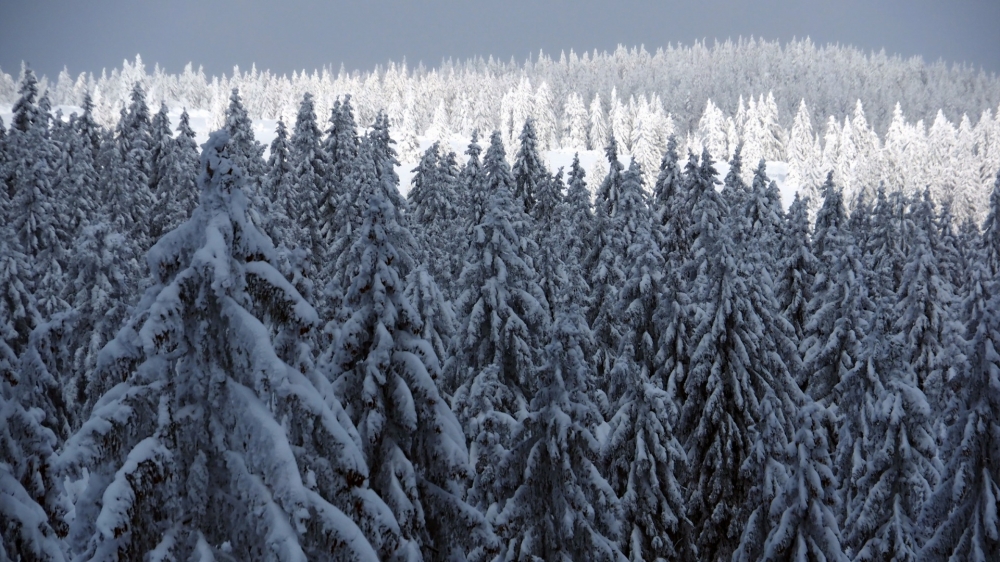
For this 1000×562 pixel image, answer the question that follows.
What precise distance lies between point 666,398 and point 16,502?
14534 millimetres

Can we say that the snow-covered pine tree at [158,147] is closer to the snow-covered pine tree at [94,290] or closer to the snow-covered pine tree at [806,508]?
the snow-covered pine tree at [94,290]

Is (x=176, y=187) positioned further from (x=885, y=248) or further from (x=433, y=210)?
(x=885, y=248)

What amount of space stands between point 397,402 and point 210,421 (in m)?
4.80

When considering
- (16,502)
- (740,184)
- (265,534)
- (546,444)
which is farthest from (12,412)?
(740,184)

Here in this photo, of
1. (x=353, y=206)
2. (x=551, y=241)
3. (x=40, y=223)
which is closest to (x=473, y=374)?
(x=551, y=241)

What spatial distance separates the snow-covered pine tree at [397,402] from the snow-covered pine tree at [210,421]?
13.0ft

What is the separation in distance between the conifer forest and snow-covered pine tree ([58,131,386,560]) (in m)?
0.04

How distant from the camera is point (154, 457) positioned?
340 inches

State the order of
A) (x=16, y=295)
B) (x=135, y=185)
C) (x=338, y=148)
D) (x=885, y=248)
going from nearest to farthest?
(x=16, y=295), (x=135, y=185), (x=885, y=248), (x=338, y=148)

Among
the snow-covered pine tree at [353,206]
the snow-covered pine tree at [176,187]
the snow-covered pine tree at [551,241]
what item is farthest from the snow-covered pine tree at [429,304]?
the snow-covered pine tree at [176,187]

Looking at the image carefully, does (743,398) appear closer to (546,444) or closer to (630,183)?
(546,444)

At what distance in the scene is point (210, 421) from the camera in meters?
9.27

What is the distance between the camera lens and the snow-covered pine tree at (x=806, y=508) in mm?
17828

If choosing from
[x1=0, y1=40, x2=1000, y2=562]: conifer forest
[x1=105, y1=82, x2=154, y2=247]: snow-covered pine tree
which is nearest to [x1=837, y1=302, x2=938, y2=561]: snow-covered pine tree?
[x1=0, y1=40, x2=1000, y2=562]: conifer forest
